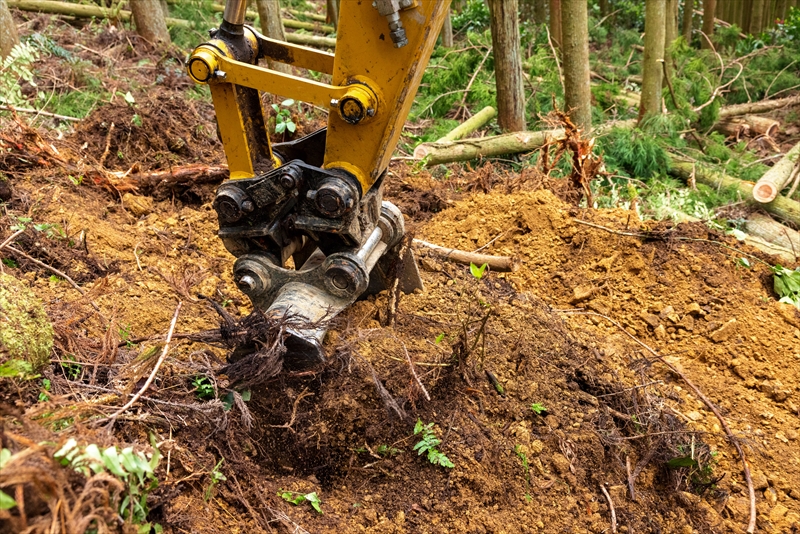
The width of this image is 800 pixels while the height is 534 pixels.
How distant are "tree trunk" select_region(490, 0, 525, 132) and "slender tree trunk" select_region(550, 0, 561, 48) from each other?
3747 millimetres

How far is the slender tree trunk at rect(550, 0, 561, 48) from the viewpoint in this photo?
10523 mm

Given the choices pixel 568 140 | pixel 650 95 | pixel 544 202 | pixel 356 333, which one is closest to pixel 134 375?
pixel 356 333

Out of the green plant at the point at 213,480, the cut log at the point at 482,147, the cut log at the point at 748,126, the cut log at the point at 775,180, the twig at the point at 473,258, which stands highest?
the green plant at the point at 213,480

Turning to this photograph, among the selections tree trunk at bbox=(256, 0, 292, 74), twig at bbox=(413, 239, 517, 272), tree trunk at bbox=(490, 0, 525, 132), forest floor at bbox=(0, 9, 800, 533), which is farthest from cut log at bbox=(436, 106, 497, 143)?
twig at bbox=(413, 239, 517, 272)

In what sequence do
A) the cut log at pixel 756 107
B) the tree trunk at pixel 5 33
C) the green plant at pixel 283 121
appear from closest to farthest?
the green plant at pixel 283 121, the tree trunk at pixel 5 33, the cut log at pixel 756 107

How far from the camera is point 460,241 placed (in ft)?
15.6

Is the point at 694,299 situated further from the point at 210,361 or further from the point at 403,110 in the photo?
the point at 210,361

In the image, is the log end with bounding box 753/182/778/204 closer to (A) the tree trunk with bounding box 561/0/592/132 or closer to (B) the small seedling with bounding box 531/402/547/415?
(A) the tree trunk with bounding box 561/0/592/132

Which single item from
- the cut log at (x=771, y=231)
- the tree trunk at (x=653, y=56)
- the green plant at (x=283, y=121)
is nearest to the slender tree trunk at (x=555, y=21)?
the tree trunk at (x=653, y=56)

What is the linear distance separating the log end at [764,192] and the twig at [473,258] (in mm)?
4155

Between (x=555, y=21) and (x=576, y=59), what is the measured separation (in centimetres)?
445

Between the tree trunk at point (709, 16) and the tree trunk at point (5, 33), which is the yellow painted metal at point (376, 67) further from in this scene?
the tree trunk at point (709, 16)

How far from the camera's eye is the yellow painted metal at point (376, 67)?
2559 millimetres

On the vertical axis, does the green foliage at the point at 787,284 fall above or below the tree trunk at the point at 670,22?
below
